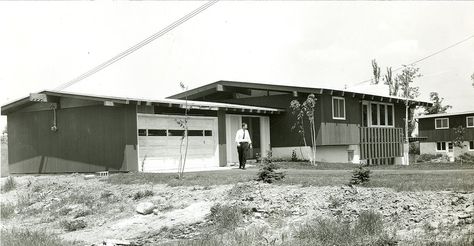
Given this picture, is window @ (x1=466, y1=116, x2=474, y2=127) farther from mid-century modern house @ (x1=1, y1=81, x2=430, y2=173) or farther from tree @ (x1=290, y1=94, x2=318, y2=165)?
tree @ (x1=290, y1=94, x2=318, y2=165)

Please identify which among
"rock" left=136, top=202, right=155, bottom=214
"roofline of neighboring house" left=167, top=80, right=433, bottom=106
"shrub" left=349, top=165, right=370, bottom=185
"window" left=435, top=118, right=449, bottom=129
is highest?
"roofline of neighboring house" left=167, top=80, right=433, bottom=106

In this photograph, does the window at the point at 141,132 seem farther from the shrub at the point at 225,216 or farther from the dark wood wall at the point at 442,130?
the dark wood wall at the point at 442,130

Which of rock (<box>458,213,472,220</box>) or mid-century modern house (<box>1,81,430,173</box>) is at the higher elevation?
mid-century modern house (<box>1,81,430,173</box>)

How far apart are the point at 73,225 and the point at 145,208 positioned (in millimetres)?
1676

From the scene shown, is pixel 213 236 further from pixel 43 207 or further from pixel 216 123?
pixel 216 123

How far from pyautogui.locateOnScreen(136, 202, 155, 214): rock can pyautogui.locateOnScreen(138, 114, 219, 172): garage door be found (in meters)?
6.13

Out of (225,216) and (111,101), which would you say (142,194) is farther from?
(111,101)

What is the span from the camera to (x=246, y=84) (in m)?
23.7

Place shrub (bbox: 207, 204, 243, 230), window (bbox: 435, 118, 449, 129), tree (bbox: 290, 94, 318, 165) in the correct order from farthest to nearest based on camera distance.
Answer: window (bbox: 435, 118, 449, 129), tree (bbox: 290, 94, 318, 165), shrub (bbox: 207, 204, 243, 230)

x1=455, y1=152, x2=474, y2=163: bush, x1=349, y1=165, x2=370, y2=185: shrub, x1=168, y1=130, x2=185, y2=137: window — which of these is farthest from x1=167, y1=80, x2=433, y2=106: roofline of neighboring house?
x1=349, y1=165, x2=370, y2=185: shrub

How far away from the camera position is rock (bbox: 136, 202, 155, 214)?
1130 cm

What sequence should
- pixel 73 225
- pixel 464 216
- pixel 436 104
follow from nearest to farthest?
pixel 464 216 < pixel 73 225 < pixel 436 104

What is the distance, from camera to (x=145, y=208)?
1135 cm

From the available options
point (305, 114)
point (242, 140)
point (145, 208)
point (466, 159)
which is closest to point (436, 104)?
point (466, 159)
